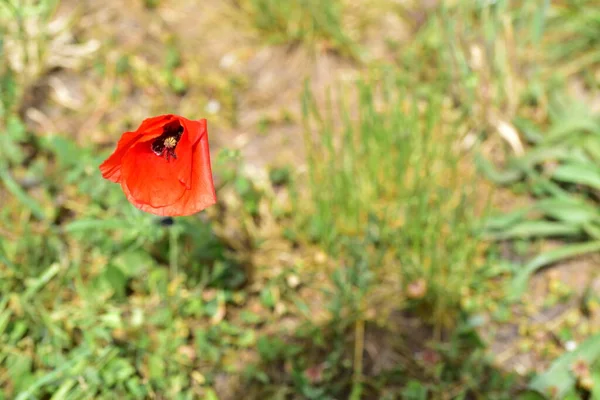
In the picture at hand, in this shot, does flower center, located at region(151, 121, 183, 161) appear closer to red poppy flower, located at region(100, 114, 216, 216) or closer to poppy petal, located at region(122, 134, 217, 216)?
red poppy flower, located at region(100, 114, 216, 216)

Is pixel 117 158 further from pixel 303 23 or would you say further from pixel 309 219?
pixel 303 23

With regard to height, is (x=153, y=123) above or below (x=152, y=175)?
above

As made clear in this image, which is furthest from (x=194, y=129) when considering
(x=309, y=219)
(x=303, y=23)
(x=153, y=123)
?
(x=303, y=23)

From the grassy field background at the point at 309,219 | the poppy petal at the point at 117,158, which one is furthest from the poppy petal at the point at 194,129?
the grassy field background at the point at 309,219

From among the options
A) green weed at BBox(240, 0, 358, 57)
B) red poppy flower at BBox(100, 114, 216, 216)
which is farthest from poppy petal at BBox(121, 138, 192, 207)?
green weed at BBox(240, 0, 358, 57)

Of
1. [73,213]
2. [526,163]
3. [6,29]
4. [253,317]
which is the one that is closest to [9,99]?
[6,29]

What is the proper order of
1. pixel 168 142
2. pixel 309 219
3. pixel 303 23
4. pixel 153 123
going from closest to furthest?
pixel 153 123 < pixel 168 142 < pixel 309 219 < pixel 303 23

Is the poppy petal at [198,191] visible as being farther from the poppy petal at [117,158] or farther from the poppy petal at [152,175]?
the poppy petal at [117,158]
